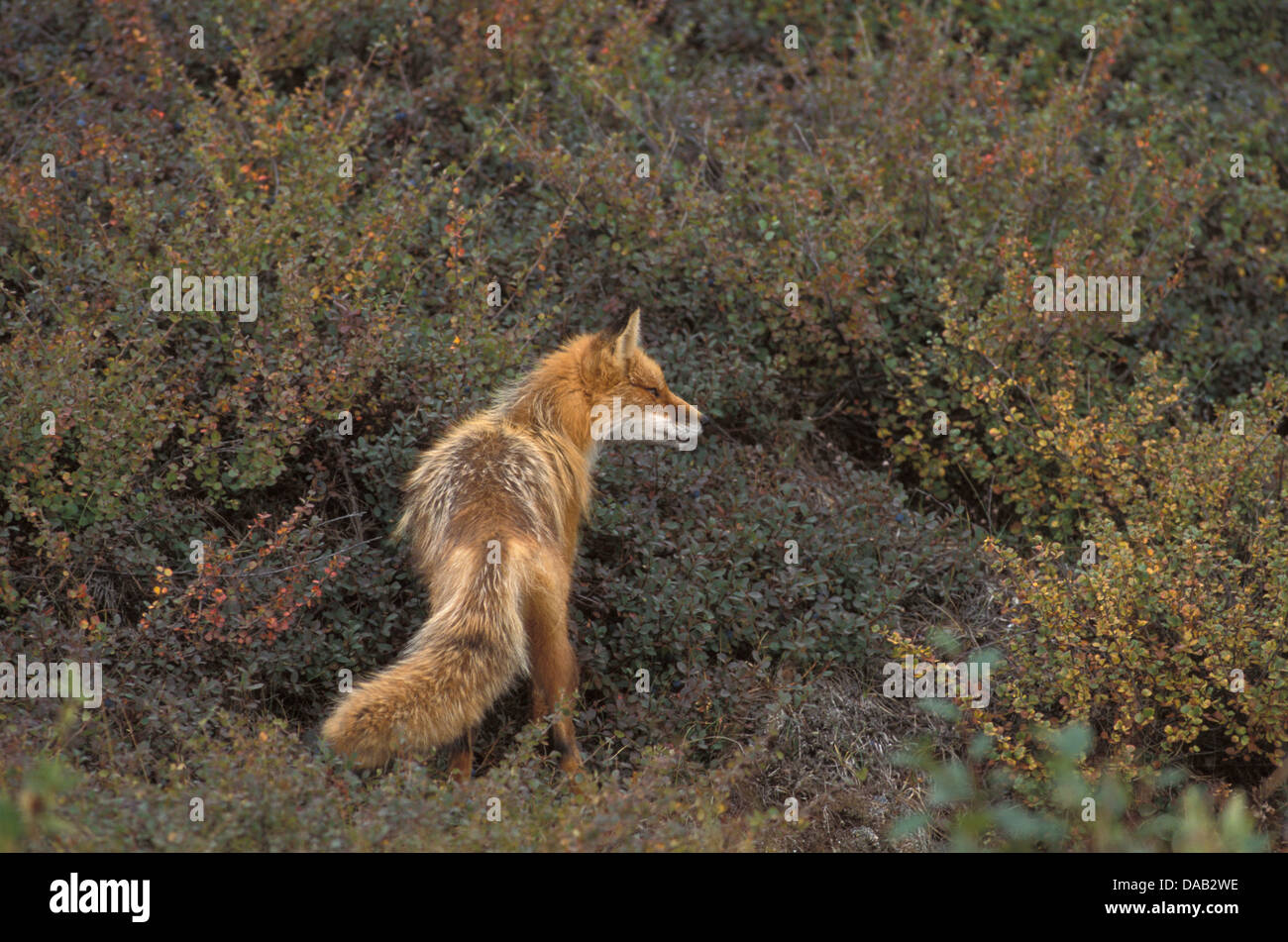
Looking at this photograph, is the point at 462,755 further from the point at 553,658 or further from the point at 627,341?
the point at 627,341

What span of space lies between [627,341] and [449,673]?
2445 millimetres

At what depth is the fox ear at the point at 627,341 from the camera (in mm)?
6820

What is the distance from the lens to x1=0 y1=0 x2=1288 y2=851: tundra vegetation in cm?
586

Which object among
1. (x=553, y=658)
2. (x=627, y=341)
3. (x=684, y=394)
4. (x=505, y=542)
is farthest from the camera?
(x=684, y=394)

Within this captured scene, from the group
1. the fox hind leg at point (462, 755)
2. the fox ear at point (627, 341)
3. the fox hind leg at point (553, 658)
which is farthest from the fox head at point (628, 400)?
the fox hind leg at point (462, 755)

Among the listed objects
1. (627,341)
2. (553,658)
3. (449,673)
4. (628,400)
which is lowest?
(449,673)

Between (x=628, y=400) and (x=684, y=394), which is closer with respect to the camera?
(x=628, y=400)

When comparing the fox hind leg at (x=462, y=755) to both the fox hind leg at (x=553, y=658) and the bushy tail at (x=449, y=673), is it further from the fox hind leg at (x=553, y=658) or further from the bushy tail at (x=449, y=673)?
the bushy tail at (x=449, y=673)

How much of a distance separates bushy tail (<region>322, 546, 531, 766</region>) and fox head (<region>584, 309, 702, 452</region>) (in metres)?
1.44

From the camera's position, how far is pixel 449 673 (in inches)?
205

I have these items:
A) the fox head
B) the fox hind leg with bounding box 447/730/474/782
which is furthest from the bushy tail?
the fox head

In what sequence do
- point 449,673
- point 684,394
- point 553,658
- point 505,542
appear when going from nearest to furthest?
point 449,673 → point 505,542 → point 553,658 → point 684,394

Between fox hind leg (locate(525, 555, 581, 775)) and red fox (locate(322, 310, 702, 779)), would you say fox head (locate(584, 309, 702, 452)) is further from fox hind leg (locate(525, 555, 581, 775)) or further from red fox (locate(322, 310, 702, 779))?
fox hind leg (locate(525, 555, 581, 775))

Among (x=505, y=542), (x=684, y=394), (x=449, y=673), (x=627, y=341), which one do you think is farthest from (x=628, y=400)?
(x=449, y=673)
